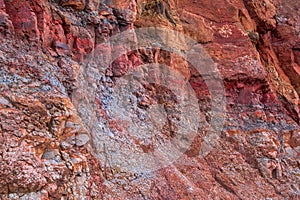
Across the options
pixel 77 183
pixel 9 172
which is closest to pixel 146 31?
pixel 77 183

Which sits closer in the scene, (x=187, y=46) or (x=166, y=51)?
(x=166, y=51)

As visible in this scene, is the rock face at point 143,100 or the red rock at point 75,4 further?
the red rock at point 75,4

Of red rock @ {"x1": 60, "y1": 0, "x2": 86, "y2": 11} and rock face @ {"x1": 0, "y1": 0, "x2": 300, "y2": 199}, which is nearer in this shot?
rock face @ {"x1": 0, "y1": 0, "x2": 300, "y2": 199}

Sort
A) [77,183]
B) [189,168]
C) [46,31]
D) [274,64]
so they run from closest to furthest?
[77,183] < [46,31] < [189,168] < [274,64]

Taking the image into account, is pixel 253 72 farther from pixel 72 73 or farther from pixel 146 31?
pixel 72 73

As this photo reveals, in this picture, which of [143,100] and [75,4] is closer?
[75,4]

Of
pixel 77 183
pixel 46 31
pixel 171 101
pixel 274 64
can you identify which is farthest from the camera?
pixel 274 64

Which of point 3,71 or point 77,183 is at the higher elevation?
point 3,71

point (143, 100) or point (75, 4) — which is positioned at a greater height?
point (75, 4)
